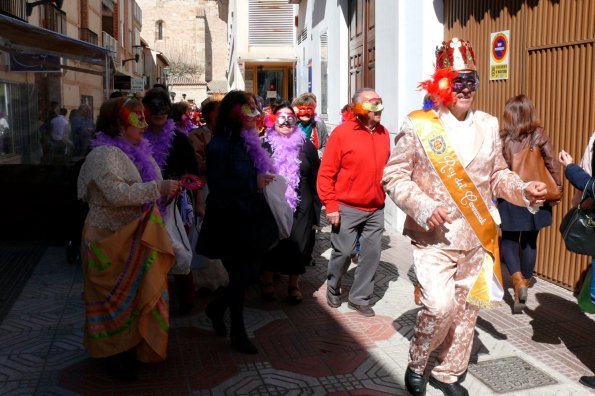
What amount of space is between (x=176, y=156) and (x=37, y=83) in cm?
579

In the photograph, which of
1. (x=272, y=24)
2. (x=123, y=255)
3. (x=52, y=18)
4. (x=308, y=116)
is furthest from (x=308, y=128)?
(x=272, y=24)

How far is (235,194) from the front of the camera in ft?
15.0

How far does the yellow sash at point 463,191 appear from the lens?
12.4ft

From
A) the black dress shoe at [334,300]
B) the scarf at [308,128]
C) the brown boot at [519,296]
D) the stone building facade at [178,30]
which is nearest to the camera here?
the brown boot at [519,296]

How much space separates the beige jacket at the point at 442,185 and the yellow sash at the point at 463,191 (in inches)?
1.4

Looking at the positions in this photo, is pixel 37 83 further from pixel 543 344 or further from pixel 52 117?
pixel 543 344

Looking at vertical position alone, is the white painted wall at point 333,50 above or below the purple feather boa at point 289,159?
above

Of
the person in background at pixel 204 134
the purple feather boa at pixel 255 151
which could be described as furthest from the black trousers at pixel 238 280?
the person in background at pixel 204 134

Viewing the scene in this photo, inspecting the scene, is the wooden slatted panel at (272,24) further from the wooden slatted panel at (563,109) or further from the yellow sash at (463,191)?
the yellow sash at (463,191)

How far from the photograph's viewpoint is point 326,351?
4.80 meters

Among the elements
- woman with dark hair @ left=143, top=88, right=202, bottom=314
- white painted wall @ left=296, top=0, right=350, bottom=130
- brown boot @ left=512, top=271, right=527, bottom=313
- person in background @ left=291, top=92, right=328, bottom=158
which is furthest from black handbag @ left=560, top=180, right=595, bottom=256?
white painted wall @ left=296, top=0, right=350, bottom=130

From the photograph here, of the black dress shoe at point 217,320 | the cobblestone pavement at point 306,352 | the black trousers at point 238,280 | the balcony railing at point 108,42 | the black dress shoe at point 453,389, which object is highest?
the balcony railing at point 108,42

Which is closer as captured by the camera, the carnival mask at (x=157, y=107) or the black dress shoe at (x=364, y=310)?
the carnival mask at (x=157, y=107)

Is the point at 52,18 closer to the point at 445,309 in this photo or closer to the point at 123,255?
the point at 123,255
